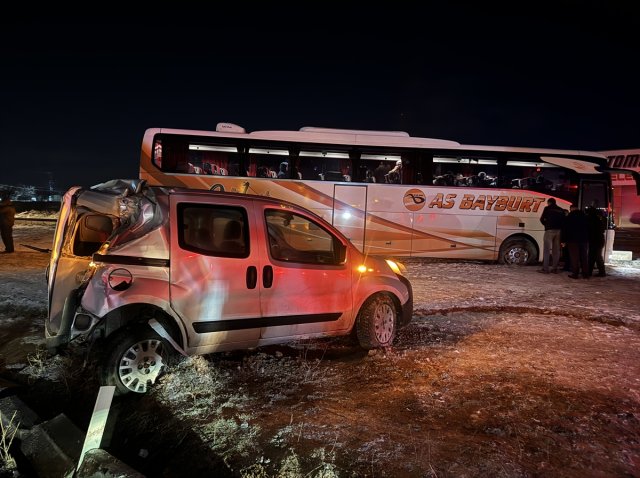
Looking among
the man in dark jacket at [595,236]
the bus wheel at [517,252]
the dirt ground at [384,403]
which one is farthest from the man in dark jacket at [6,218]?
the man in dark jacket at [595,236]

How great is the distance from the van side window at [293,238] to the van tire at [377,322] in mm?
763

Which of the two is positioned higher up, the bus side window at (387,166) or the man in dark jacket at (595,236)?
the bus side window at (387,166)

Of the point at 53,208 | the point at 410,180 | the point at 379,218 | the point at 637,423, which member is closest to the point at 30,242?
the point at 379,218

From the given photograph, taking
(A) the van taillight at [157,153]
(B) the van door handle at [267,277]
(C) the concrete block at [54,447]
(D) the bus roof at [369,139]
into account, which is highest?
(D) the bus roof at [369,139]

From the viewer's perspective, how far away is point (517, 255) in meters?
13.3

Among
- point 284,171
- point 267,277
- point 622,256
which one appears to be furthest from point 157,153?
point 622,256

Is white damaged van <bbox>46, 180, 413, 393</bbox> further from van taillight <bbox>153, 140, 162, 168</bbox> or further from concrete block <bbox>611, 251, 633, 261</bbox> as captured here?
concrete block <bbox>611, 251, 633, 261</bbox>

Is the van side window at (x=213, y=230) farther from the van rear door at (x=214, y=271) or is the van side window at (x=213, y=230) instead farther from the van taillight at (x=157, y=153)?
the van taillight at (x=157, y=153)

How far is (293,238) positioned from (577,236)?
7370 millimetres

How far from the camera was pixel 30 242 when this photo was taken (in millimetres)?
15914

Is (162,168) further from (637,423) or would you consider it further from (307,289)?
(637,423)

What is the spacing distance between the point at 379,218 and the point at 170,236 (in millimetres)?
9485

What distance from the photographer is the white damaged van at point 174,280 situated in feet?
12.8

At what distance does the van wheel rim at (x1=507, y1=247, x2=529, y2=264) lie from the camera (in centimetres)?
1330
